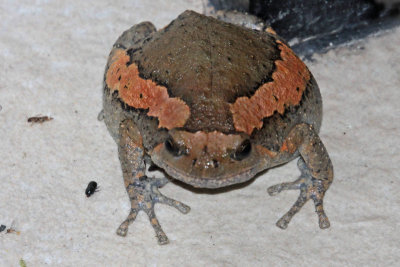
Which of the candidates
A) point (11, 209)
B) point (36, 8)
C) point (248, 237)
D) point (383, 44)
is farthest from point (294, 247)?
point (36, 8)

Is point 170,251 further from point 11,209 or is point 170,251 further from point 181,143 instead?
point 11,209

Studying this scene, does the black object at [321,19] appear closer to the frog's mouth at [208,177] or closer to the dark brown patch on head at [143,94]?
the dark brown patch on head at [143,94]

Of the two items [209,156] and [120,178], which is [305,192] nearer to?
[209,156]

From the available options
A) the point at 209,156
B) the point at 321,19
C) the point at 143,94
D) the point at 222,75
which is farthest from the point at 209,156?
the point at 321,19

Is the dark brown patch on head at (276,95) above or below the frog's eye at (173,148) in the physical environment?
above

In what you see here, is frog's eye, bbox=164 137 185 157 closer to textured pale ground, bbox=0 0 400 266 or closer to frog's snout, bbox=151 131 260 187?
frog's snout, bbox=151 131 260 187

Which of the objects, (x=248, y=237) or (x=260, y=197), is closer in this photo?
(x=248, y=237)

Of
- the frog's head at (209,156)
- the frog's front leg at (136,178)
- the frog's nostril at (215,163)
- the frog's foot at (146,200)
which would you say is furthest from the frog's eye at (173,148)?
the frog's foot at (146,200)
